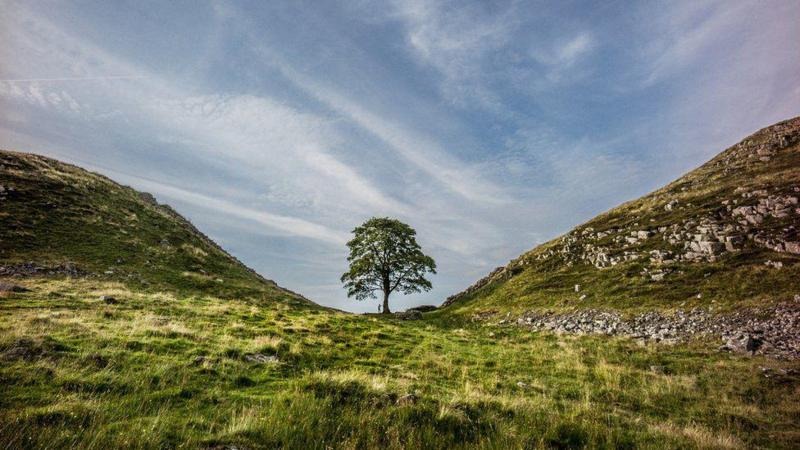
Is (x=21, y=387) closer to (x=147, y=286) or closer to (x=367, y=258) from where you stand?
(x=147, y=286)

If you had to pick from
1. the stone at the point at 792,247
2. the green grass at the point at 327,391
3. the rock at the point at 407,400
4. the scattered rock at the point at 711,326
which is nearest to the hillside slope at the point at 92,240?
the green grass at the point at 327,391

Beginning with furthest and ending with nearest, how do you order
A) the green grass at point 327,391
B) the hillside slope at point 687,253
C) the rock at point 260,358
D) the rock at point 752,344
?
the hillside slope at point 687,253 → the rock at point 752,344 → the rock at point 260,358 → the green grass at point 327,391

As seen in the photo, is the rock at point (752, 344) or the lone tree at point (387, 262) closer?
the rock at point (752, 344)

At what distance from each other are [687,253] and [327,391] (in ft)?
118

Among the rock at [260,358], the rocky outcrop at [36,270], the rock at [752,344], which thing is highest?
the rocky outcrop at [36,270]

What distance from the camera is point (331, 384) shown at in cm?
995

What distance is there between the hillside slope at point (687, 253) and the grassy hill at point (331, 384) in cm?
941

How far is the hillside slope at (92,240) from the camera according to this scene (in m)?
27.2

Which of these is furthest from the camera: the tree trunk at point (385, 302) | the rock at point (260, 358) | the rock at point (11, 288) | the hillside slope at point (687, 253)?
the tree trunk at point (385, 302)

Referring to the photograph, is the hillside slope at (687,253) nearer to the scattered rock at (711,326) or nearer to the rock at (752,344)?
the scattered rock at (711,326)

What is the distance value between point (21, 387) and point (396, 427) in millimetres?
8298

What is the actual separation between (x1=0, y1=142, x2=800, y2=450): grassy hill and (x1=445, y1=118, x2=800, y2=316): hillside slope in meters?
9.41

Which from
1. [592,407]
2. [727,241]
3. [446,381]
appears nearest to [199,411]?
[446,381]

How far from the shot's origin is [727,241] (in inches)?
1188
